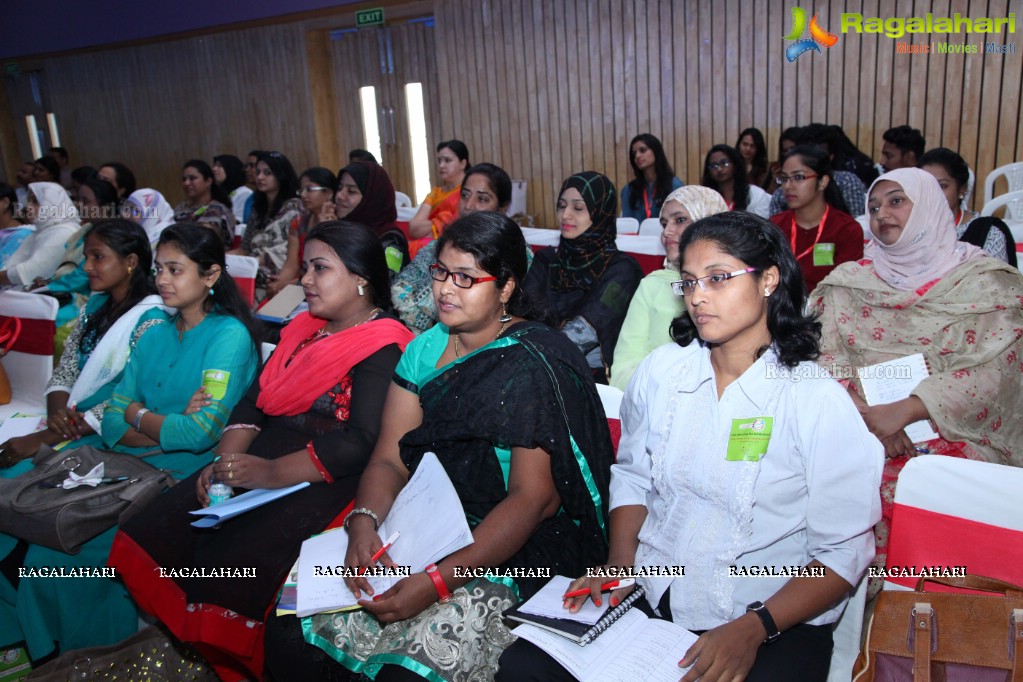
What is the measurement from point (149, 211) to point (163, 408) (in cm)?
393

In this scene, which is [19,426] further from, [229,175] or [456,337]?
[229,175]

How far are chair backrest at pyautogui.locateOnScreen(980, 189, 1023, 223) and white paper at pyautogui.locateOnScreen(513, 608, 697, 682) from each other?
4.27 meters

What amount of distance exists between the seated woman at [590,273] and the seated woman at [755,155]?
12.2ft

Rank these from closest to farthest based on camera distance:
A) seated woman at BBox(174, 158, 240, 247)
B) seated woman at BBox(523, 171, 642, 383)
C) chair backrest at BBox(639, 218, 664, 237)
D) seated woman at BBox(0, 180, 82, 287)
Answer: seated woman at BBox(523, 171, 642, 383) < chair backrest at BBox(639, 218, 664, 237) < seated woman at BBox(0, 180, 82, 287) < seated woman at BBox(174, 158, 240, 247)

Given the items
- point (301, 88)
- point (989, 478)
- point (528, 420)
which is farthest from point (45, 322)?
point (301, 88)

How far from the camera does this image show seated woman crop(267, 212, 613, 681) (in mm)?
1772

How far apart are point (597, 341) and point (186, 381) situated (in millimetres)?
1607

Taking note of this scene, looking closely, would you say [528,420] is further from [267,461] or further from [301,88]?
[301,88]

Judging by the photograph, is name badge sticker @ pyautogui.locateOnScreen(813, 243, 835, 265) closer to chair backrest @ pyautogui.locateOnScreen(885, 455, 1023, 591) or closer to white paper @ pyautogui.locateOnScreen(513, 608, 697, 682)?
chair backrest @ pyautogui.locateOnScreen(885, 455, 1023, 591)

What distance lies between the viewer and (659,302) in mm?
3049

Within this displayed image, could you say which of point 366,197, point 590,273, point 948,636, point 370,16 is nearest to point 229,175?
point 370,16

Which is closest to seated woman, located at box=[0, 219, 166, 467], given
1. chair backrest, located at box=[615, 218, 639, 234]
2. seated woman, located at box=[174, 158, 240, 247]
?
seated woman, located at box=[174, 158, 240, 247]

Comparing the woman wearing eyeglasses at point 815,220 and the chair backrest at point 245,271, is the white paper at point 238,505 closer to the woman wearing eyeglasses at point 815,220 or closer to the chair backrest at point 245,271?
the chair backrest at point 245,271

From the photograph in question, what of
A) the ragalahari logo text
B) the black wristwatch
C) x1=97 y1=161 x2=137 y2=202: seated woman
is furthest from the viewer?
x1=97 y1=161 x2=137 y2=202: seated woman
